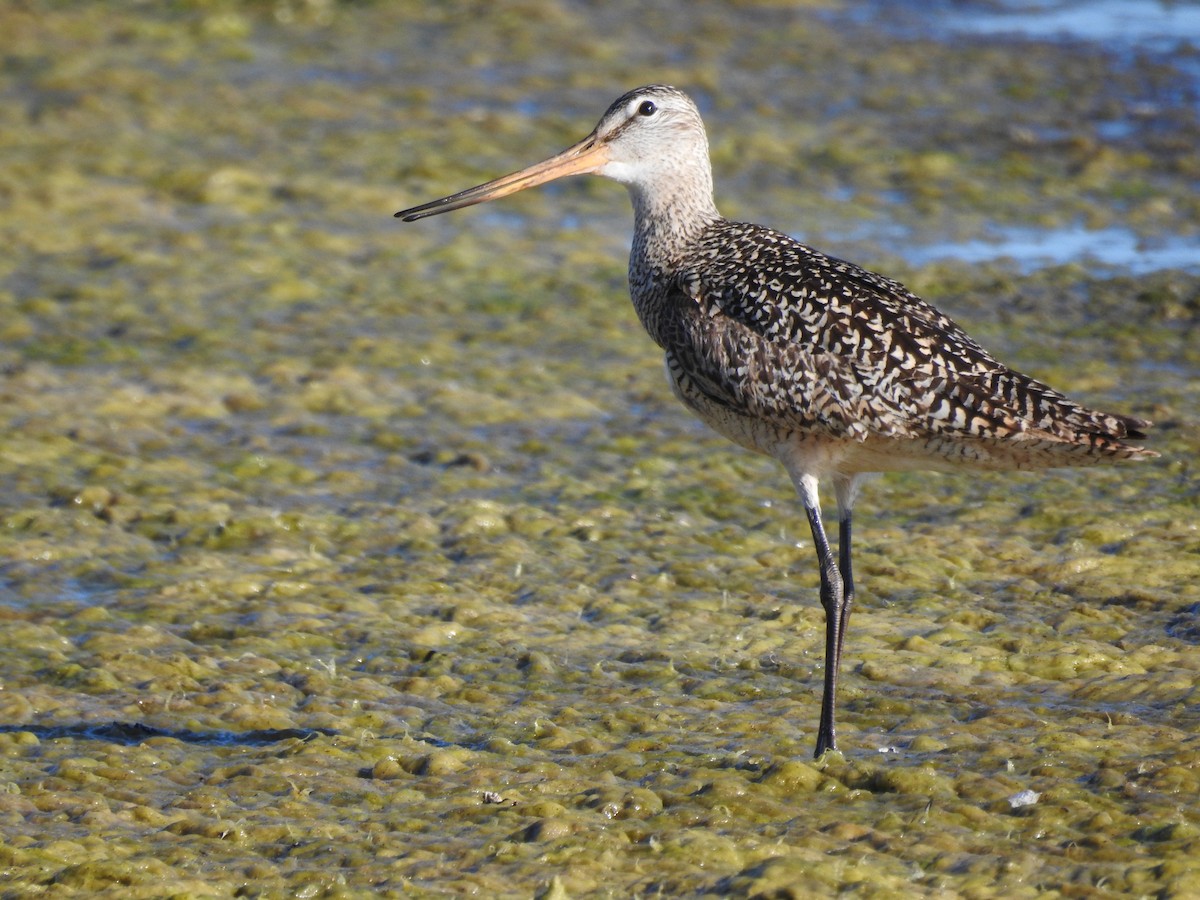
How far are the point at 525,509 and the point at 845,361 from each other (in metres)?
1.77

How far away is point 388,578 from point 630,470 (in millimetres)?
1089

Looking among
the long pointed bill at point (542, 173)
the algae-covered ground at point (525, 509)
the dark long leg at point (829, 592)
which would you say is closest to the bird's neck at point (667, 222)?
the long pointed bill at point (542, 173)

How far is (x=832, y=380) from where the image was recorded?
13.9 feet

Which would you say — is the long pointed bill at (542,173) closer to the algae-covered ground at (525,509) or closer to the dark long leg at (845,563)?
the algae-covered ground at (525,509)

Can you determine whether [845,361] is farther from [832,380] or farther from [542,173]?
[542,173]

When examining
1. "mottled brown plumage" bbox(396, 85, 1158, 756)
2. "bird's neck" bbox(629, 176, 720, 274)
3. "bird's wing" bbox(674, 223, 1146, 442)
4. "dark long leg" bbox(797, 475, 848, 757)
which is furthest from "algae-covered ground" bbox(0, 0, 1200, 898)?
"bird's neck" bbox(629, 176, 720, 274)

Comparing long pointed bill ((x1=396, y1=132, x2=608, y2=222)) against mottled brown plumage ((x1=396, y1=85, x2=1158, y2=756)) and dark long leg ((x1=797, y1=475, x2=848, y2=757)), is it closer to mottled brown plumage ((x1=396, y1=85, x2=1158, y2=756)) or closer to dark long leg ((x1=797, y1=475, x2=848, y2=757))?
mottled brown plumage ((x1=396, y1=85, x2=1158, y2=756))

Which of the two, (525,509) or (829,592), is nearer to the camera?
(829,592)

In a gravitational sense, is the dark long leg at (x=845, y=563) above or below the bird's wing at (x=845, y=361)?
below

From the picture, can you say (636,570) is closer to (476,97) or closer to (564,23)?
(476,97)

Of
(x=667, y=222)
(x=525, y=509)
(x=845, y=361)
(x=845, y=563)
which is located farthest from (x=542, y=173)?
(x=845, y=563)

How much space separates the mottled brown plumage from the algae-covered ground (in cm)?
57

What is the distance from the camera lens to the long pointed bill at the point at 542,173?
5.16 meters

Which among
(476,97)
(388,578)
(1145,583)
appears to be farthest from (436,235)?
(1145,583)
